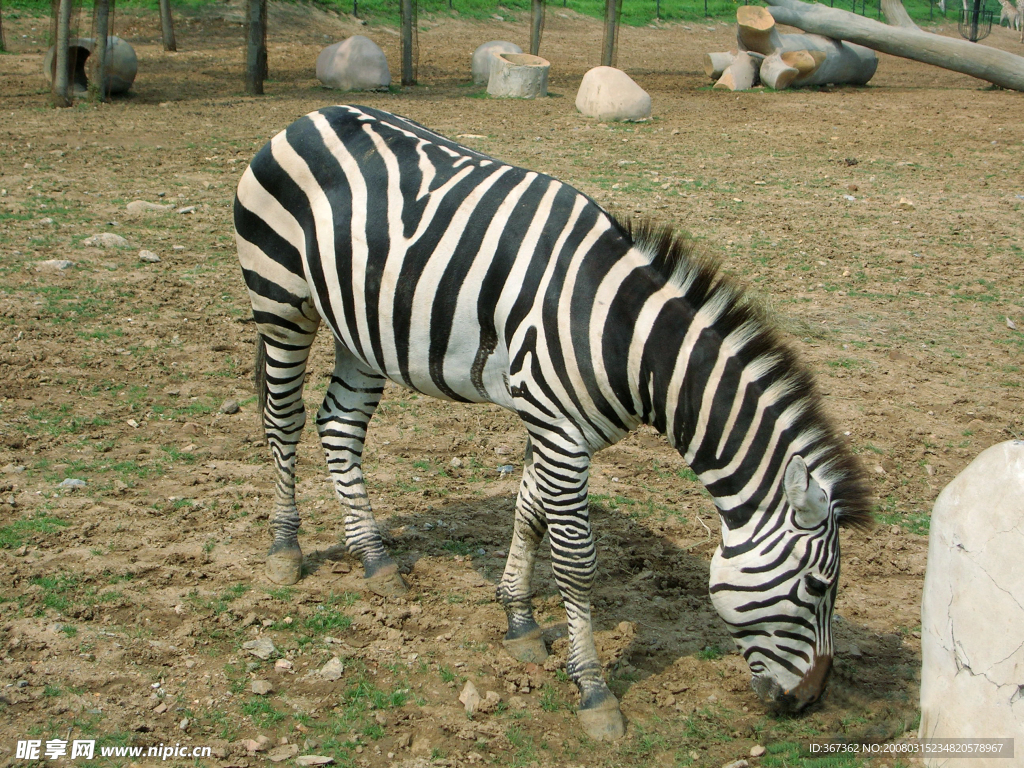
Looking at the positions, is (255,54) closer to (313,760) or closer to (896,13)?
(896,13)

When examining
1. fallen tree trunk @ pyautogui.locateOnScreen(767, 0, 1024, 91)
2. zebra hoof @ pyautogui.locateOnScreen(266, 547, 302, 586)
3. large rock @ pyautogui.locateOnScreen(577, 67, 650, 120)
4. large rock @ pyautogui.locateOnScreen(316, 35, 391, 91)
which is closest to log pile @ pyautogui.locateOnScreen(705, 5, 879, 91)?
fallen tree trunk @ pyautogui.locateOnScreen(767, 0, 1024, 91)

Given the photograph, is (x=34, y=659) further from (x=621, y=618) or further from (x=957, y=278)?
(x=957, y=278)

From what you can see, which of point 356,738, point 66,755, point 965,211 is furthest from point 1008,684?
point 965,211

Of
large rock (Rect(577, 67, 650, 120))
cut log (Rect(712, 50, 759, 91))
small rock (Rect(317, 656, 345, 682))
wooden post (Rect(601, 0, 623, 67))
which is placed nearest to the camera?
small rock (Rect(317, 656, 345, 682))

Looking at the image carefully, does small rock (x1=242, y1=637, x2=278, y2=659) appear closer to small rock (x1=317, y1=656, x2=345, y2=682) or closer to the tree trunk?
small rock (x1=317, y1=656, x2=345, y2=682)

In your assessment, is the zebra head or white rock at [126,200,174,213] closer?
the zebra head

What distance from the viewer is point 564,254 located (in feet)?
11.4

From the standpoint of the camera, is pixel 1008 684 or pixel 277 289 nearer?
pixel 1008 684

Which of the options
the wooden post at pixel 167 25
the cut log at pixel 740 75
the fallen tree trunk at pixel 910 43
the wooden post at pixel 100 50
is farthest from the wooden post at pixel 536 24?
the wooden post at pixel 100 50

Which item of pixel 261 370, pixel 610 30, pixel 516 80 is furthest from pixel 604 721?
pixel 610 30

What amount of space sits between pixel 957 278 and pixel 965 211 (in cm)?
236

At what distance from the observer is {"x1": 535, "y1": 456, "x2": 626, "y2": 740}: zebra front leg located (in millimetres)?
3488

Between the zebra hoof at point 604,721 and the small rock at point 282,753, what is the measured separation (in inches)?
42.5

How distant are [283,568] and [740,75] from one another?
677 inches
